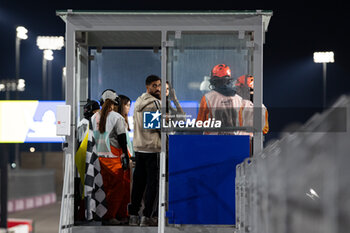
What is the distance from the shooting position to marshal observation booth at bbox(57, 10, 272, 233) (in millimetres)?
6004

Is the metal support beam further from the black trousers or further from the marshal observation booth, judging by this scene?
the black trousers

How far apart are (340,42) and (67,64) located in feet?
115

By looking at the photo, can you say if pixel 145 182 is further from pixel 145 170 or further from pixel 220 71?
pixel 220 71

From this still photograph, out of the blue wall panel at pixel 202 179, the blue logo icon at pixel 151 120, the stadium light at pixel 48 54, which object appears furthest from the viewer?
the stadium light at pixel 48 54

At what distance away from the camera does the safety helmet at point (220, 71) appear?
622cm

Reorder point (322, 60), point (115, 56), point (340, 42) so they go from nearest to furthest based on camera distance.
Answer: point (115, 56)
point (322, 60)
point (340, 42)

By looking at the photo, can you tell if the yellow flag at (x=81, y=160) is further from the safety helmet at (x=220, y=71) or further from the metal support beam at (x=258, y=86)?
the metal support beam at (x=258, y=86)

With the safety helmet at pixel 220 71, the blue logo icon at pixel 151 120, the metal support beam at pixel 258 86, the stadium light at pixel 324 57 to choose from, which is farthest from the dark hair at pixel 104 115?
the stadium light at pixel 324 57

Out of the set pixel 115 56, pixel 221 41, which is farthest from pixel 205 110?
pixel 115 56

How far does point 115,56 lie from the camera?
743 cm

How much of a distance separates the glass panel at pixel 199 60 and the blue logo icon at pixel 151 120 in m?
0.34

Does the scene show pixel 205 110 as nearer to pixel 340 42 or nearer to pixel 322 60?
pixel 322 60

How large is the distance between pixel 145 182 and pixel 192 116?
91cm

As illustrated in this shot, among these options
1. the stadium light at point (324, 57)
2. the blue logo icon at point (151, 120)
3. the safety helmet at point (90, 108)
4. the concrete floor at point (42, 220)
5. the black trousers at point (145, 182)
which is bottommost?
the concrete floor at point (42, 220)
